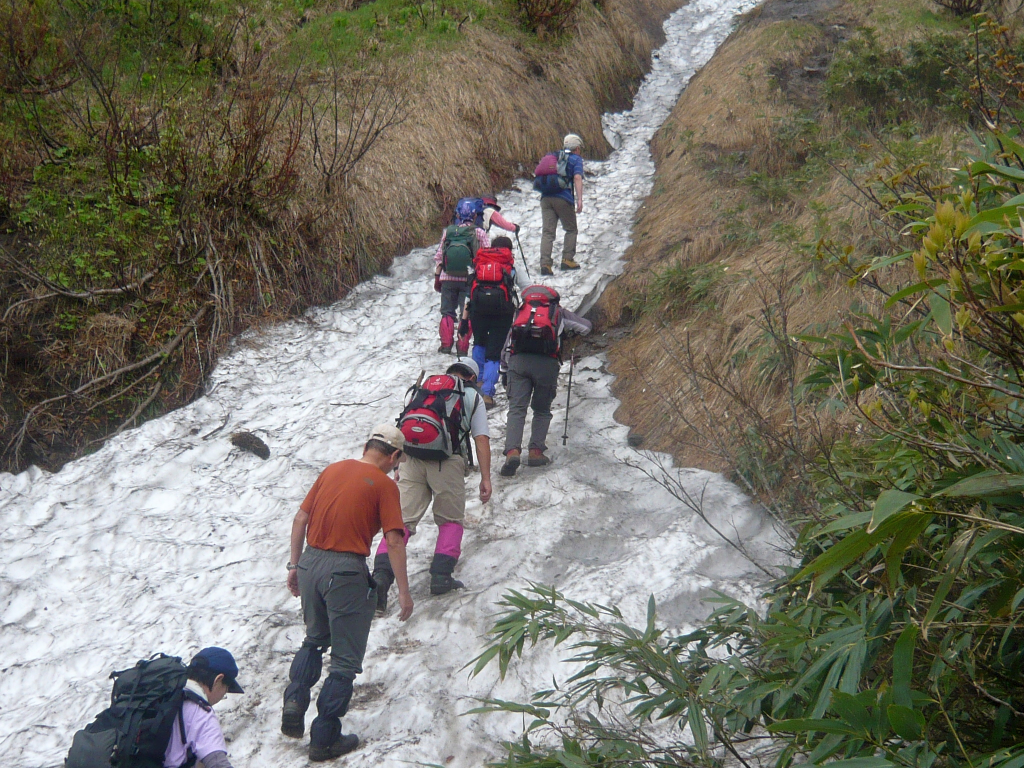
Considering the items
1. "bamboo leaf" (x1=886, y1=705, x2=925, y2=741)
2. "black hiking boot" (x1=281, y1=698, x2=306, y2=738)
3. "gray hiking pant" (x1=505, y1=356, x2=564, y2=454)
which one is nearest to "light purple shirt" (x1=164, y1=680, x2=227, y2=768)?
"black hiking boot" (x1=281, y1=698, x2=306, y2=738)

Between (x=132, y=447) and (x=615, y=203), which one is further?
(x=615, y=203)

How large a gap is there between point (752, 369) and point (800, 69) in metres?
9.01

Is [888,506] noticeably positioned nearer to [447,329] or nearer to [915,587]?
[915,587]

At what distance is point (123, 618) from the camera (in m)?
5.75

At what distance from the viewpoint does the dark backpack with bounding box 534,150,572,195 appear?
10094 millimetres

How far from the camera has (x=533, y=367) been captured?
6742 mm

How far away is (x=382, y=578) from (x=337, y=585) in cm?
108

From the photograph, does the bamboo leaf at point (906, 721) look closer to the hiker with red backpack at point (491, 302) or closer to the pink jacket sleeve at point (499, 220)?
the hiker with red backpack at point (491, 302)

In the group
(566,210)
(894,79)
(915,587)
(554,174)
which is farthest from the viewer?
(566,210)

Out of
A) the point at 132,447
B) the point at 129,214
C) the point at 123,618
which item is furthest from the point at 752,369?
the point at 129,214

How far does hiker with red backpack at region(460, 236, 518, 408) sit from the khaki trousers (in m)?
1.81

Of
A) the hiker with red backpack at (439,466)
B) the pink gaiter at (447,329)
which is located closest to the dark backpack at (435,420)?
the hiker with red backpack at (439,466)

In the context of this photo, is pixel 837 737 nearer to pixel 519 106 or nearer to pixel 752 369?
pixel 752 369

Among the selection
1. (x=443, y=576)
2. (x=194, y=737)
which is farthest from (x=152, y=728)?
(x=443, y=576)
